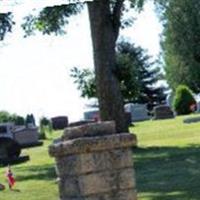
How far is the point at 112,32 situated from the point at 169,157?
19.4 ft

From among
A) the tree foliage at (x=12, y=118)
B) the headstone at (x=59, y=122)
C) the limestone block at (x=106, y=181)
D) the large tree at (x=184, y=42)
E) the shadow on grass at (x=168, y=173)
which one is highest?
the large tree at (x=184, y=42)

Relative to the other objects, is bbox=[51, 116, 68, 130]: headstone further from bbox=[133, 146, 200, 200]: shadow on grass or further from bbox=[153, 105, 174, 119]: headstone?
bbox=[133, 146, 200, 200]: shadow on grass

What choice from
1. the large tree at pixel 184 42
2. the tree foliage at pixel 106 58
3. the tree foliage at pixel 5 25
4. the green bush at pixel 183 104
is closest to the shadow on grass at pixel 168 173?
the tree foliage at pixel 106 58

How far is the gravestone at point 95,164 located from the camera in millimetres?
7953

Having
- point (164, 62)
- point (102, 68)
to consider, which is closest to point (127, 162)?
point (102, 68)

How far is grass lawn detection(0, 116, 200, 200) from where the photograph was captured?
13.7 metres

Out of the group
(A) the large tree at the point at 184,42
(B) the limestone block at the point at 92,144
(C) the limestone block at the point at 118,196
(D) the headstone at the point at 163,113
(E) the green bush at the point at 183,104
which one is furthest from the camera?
(A) the large tree at the point at 184,42

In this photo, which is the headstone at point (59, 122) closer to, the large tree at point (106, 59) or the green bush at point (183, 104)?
the green bush at point (183, 104)

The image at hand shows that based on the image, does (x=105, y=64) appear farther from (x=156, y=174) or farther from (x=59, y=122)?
(x=59, y=122)

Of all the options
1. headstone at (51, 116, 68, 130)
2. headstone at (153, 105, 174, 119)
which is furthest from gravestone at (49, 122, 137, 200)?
headstone at (51, 116, 68, 130)

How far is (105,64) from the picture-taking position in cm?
2383

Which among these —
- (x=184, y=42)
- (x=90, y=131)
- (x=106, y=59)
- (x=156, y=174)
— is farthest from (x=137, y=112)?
(x=90, y=131)

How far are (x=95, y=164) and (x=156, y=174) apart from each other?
27.4 ft

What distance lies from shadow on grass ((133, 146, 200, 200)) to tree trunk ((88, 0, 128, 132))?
5.28 ft
